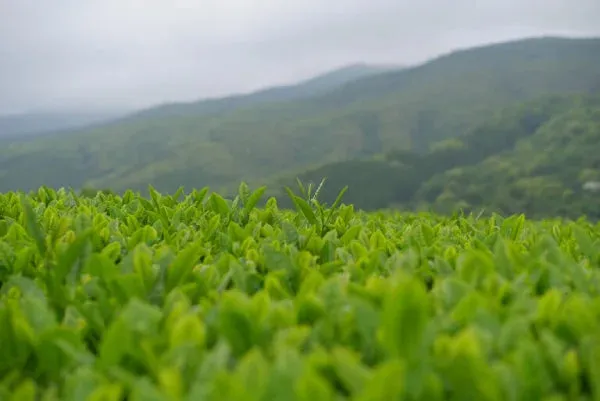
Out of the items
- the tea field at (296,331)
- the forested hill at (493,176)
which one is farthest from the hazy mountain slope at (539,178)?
the tea field at (296,331)

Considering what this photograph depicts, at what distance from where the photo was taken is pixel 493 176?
6353 inches

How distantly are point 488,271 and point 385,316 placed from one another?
815mm

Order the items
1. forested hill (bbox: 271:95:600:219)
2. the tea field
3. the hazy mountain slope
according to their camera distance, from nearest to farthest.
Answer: the tea field → the hazy mountain slope → forested hill (bbox: 271:95:600:219)

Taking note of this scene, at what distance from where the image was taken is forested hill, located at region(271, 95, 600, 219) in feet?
460

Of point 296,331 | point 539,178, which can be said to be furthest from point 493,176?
point 296,331

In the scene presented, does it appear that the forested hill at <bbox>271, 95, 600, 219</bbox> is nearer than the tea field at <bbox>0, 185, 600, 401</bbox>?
No

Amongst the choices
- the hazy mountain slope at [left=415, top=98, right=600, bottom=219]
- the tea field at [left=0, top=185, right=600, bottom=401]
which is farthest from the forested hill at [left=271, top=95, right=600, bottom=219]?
the tea field at [left=0, top=185, right=600, bottom=401]

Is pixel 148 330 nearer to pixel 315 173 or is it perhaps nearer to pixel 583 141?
pixel 315 173

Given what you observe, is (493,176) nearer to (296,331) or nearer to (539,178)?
(539,178)

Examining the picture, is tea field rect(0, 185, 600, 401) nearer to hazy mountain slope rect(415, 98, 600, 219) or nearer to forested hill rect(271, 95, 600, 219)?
hazy mountain slope rect(415, 98, 600, 219)

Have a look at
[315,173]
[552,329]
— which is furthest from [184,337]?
[315,173]

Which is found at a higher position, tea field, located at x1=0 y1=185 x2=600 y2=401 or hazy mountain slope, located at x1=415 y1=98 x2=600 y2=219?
tea field, located at x1=0 y1=185 x2=600 y2=401

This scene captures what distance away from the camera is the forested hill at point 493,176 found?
140125 millimetres

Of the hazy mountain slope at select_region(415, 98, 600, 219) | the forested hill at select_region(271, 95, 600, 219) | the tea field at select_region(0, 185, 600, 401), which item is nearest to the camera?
the tea field at select_region(0, 185, 600, 401)
